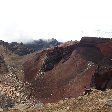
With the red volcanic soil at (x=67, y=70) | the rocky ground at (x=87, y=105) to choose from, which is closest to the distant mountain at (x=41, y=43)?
the red volcanic soil at (x=67, y=70)

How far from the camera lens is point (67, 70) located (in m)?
43.0

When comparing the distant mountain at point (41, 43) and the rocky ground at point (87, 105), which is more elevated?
the distant mountain at point (41, 43)

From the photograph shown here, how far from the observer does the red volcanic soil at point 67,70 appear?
38.1 metres

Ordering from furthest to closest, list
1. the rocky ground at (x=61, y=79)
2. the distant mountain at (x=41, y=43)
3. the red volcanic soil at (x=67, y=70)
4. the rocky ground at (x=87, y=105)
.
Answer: the distant mountain at (x=41, y=43) < the red volcanic soil at (x=67, y=70) < the rocky ground at (x=61, y=79) < the rocky ground at (x=87, y=105)

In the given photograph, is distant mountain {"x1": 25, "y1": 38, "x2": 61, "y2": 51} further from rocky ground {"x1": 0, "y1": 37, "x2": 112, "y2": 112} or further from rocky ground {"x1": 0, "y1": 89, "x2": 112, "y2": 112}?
rocky ground {"x1": 0, "y1": 89, "x2": 112, "y2": 112}

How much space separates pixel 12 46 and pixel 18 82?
27.0 m

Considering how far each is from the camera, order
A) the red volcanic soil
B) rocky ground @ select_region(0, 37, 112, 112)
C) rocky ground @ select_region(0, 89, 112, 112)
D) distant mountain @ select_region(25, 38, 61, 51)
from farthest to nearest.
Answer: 1. distant mountain @ select_region(25, 38, 61, 51)
2. the red volcanic soil
3. rocky ground @ select_region(0, 37, 112, 112)
4. rocky ground @ select_region(0, 89, 112, 112)

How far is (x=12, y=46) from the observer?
7219 centimetres

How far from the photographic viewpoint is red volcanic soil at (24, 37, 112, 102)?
3809 centimetres

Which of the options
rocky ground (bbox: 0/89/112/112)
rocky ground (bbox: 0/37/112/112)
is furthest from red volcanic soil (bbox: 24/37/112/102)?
rocky ground (bbox: 0/89/112/112)

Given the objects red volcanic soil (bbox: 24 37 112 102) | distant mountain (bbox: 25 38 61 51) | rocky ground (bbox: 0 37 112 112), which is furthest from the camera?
distant mountain (bbox: 25 38 61 51)

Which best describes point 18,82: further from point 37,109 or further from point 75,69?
point 37,109

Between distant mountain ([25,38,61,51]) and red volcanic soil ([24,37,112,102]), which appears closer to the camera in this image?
red volcanic soil ([24,37,112,102])

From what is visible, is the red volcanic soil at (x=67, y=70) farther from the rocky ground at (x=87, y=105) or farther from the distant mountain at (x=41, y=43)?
the distant mountain at (x=41, y=43)
